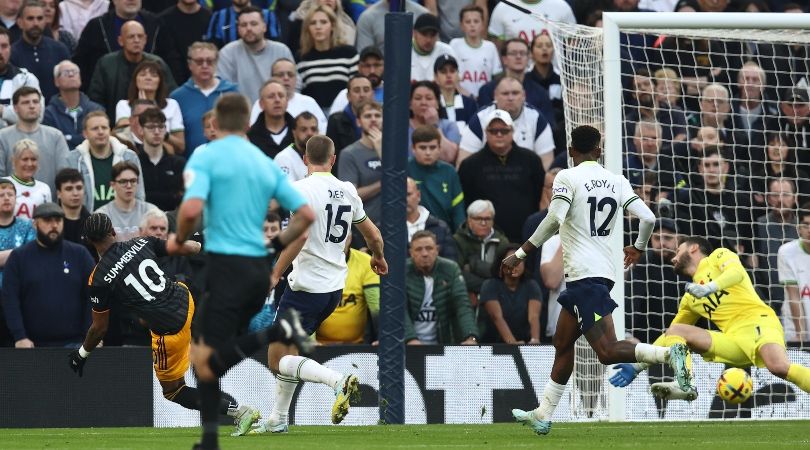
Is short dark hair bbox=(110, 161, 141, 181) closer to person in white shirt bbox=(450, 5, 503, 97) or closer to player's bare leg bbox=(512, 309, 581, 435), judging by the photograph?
person in white shirt bbox=(450, 5, 503, 97)

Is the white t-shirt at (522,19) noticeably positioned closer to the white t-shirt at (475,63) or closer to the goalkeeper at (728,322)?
the white t-shirt at (475,63)

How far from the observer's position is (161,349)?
12617mm

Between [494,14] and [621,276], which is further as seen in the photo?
[494,14]

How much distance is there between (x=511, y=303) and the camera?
15531mm

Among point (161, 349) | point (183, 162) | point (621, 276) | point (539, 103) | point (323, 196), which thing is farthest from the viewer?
point (539, 103)

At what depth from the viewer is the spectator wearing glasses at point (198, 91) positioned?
55.5 feet

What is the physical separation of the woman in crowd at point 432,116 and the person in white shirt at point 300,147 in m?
1.43

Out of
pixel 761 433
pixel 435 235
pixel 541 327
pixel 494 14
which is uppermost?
pixel 494 14

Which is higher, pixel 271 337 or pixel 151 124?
pixel 151 124

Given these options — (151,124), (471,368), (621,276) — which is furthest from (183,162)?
(621,276)

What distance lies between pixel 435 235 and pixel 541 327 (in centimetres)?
158

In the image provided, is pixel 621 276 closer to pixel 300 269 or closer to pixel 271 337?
pixel 300 269

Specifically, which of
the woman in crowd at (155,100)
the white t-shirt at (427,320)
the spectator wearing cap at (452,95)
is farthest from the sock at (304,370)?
the spectator wearing cap at (452,95)

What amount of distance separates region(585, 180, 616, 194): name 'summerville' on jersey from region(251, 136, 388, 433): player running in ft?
5.77
